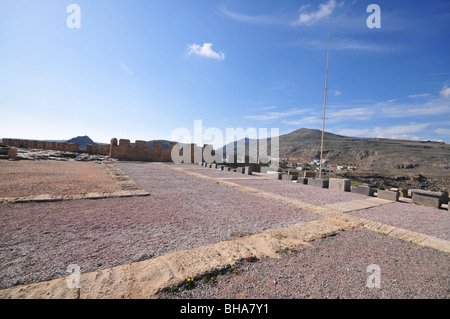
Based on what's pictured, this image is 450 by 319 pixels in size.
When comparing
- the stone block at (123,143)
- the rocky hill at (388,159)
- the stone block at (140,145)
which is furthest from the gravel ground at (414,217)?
the rocky hill at (388,159)

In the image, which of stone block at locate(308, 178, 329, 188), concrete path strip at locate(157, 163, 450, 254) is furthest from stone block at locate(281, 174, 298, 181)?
concrete path strip at locate(157, 163, 450, 254)

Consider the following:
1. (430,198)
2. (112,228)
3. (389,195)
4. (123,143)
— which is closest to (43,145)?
(123,143)

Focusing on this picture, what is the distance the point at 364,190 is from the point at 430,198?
5.86 ft

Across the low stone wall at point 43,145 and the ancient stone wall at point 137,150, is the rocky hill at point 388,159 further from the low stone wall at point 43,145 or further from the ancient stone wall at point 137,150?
the low stone wall at point 43,145

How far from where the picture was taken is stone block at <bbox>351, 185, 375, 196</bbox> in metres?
7.34

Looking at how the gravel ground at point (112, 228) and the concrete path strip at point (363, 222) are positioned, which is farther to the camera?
the concrete path strip at point (363, 222)

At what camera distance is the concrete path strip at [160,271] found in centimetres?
182

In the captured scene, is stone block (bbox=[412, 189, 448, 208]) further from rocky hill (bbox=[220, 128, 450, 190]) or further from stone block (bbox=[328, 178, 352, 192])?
rocky hill (bbox=[220, 128, 450, 190])

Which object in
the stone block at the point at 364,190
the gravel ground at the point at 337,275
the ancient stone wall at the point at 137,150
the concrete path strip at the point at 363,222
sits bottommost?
the gravel ground at the point at 337,275

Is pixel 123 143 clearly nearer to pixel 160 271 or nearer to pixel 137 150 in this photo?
pixel 137 150

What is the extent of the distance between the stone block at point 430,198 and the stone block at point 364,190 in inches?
47.3

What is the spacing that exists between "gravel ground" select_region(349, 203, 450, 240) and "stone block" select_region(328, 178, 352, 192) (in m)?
2.02

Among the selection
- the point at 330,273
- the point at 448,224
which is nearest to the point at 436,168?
the point at 448,224

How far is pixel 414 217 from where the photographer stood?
4.73 meters
